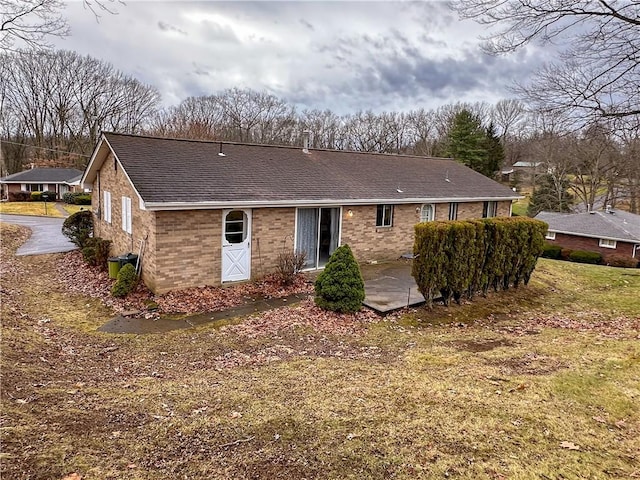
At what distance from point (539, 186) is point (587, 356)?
42.8 m

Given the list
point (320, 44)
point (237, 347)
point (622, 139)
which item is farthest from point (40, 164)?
point (622, 139)

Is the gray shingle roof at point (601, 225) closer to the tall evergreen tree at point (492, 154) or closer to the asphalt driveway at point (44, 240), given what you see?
the tall evergreen tree at point (492, 154)

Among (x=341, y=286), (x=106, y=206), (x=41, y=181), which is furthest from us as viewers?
(x=41, y=181)

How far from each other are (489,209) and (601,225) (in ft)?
45.6

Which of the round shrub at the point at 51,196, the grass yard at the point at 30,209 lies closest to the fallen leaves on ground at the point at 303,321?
the grass yard at the point at 30,209

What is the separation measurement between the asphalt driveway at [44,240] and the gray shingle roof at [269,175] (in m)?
3.80

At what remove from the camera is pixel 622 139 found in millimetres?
12844

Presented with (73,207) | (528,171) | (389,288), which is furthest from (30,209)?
(528,171)

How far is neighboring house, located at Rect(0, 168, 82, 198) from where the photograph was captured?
41.5 meters

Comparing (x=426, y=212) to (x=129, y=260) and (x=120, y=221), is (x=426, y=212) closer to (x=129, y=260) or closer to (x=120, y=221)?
(x=129, y=260)

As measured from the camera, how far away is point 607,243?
1074 inches

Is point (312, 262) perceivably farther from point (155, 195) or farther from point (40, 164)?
point (40, 164)

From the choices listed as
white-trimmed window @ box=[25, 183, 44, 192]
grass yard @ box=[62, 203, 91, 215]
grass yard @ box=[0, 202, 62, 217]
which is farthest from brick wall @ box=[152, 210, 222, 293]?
white-trimmed window @ box=[25, 183, 44, 192]

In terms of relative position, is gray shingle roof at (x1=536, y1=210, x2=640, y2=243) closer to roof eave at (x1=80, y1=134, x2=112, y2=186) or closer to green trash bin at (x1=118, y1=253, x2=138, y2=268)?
green trash bin at (x1=118, y1=253, x2=138, y2=268)
